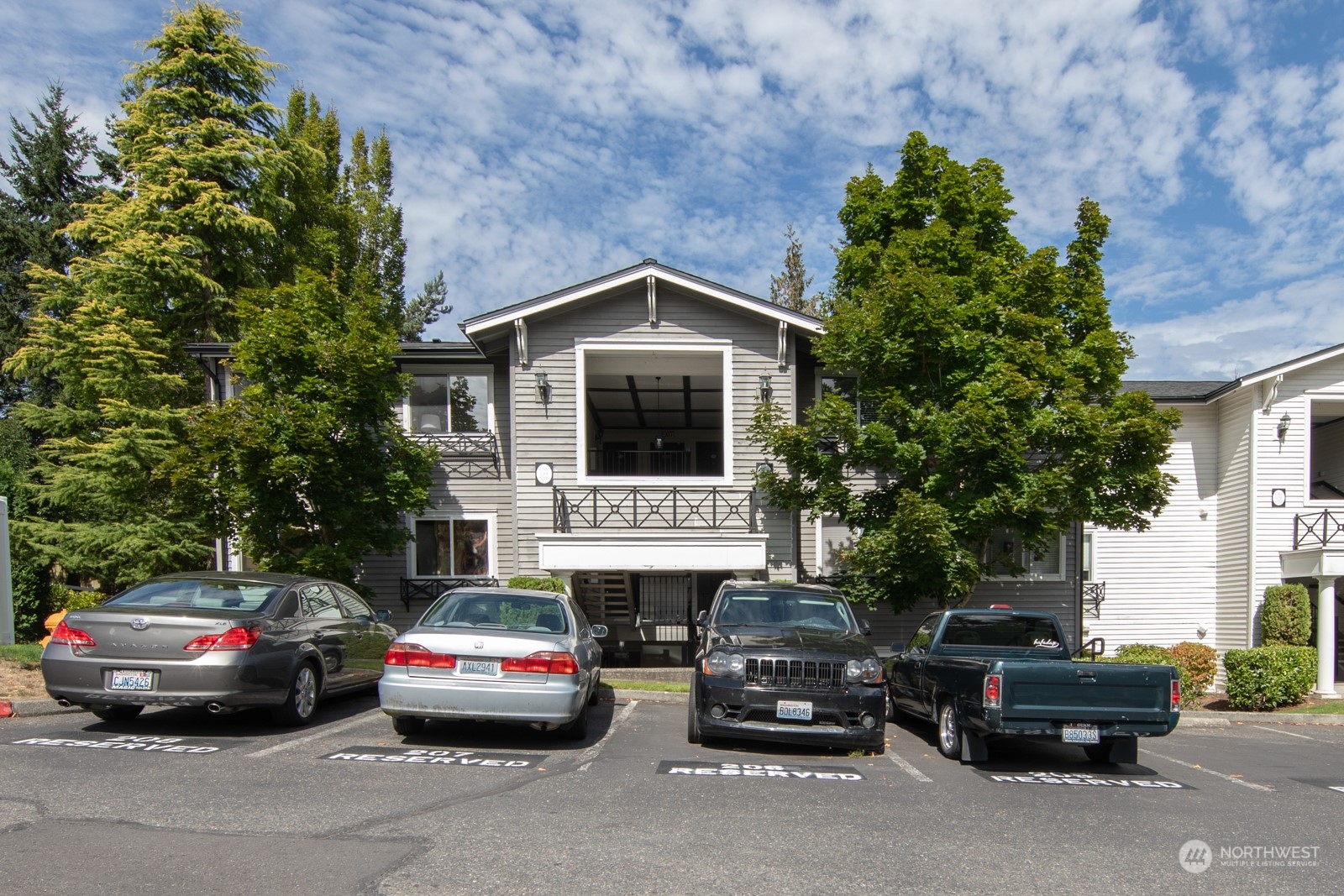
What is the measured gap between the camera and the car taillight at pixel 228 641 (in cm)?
803

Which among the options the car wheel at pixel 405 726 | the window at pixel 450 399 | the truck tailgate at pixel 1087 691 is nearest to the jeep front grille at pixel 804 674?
the truck tailgate at pixel 1087 691

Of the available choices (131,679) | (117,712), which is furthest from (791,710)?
(117,712)

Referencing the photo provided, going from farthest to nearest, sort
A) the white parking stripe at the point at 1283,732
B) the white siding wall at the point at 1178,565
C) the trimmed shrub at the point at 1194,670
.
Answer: the white siding wall at the point at 1178,565
the trimmed shrub at the point at 1194,670
the white parking stripe at the point at 1283,732

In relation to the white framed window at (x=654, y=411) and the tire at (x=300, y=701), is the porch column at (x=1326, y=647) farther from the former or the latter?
the tire at (x=300, y=701)

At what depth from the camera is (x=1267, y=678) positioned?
14.5m

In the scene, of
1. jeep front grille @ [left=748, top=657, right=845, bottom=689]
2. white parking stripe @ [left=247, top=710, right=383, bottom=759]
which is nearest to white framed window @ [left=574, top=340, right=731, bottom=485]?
white parking stripe @ [left=247, top=710, right=383, bottom=759]

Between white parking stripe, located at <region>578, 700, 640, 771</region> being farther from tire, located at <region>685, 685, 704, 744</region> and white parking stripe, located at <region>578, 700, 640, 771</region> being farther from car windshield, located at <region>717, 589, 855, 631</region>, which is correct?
car windshield, located at <region>717, 589, 855, 631</region>

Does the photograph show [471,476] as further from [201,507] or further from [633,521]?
[201,507]

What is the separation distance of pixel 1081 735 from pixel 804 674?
249 centimetres

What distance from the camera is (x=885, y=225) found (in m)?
17.2

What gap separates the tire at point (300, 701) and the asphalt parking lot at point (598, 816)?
0.20 meters

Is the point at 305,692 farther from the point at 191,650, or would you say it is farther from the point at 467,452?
the point at 467,452

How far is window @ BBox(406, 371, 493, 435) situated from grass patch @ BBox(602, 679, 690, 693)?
667 cm

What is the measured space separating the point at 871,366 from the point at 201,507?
11293mm
